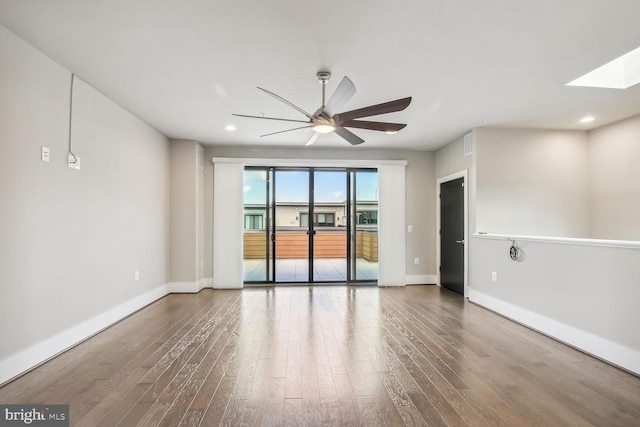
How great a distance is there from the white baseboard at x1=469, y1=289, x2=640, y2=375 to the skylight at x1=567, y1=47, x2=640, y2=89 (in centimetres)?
248

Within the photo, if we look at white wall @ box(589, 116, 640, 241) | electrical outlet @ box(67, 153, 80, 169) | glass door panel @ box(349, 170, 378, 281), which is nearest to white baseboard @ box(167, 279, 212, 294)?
electrical outlet @ box(67, 153, 80, 169)

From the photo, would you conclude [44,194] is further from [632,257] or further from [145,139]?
[632,257]

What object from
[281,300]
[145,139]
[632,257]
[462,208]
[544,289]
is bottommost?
[281,300]

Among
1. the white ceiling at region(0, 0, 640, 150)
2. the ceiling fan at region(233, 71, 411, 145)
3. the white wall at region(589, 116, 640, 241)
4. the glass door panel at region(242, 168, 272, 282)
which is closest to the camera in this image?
the white ceiling at region(0, 0, 640, 150)

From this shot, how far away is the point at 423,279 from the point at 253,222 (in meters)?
3.63

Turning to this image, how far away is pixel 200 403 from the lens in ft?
6.46

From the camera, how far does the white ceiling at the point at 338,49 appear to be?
2020 mm

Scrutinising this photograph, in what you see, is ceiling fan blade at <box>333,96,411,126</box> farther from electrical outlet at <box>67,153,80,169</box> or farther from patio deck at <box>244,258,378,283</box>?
patio deck at <box>244,258,378,283</box>

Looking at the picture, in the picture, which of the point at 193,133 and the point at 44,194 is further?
the point at 193,133

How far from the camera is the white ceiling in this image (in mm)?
2020

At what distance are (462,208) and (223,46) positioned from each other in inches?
165

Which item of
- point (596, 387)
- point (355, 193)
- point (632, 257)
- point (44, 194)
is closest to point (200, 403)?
point (44, 194)

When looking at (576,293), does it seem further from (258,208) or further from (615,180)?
(258,208)

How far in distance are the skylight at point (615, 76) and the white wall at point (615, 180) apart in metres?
1.29
